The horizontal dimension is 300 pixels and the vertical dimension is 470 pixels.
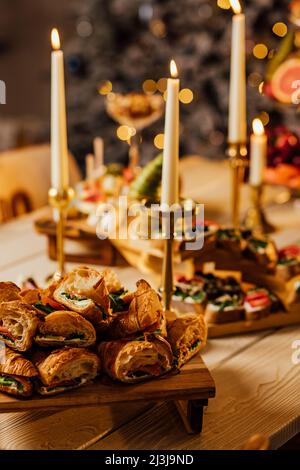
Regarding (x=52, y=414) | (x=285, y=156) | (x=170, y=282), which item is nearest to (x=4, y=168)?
(x=285, y=156)

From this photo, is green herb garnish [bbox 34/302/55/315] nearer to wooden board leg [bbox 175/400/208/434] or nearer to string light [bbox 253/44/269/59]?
wooden board leg [bbox 175/400/208/434]

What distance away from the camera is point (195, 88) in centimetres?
381

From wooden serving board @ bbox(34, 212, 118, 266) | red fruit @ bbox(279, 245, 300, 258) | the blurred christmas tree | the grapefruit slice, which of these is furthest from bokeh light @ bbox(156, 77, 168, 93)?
red fruit @ bbox(279, 245, 300, 258)

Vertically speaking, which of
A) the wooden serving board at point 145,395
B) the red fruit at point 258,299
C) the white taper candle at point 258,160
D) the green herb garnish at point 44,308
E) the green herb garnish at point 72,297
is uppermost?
the white taper candle at point 258,160

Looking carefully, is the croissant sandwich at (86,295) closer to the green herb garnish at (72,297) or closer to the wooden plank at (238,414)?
the green herb garnish at (72,297)

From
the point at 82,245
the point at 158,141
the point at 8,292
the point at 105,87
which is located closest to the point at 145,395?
the point at 8,292

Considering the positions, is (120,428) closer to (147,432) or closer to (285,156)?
(147,432)

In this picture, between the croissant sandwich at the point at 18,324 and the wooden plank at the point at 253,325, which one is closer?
the croissant sandwich at the point at 18,324

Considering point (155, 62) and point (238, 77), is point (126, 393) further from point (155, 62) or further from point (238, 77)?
point (155, 62)

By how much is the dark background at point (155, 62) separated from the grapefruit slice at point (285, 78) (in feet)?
3.83

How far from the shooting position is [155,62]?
394 centimetres

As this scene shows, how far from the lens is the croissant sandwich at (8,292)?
1.02 m

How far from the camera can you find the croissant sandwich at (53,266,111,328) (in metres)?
1.01

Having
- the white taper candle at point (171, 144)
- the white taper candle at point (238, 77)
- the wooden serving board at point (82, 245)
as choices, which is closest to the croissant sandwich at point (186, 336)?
the white taper candle at point (171, 144)
